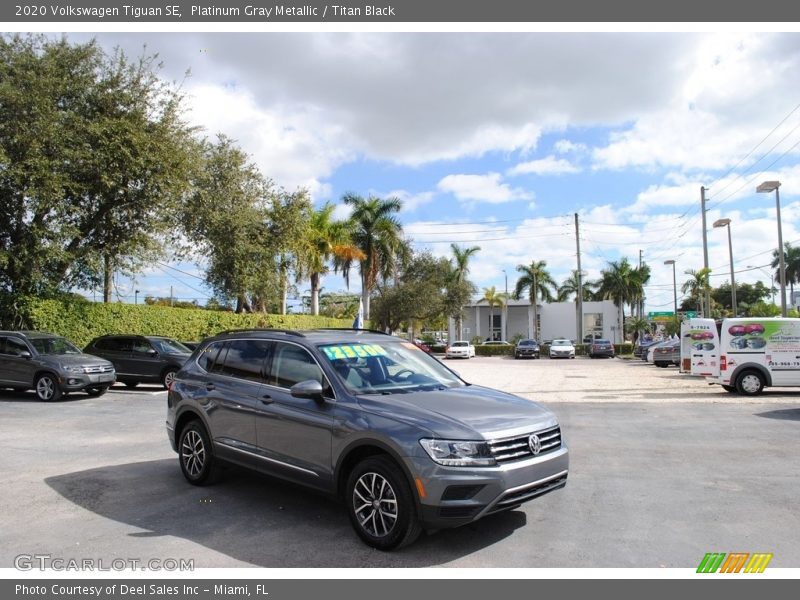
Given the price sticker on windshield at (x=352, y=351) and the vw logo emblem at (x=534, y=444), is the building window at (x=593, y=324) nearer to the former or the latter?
the price sticker on windshield at (x=352, y=351)

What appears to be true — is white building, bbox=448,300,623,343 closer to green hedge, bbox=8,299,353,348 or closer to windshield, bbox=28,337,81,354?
green hedge, bbox=8,299,353,348

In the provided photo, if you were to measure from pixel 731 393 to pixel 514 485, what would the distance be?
15.0 metres

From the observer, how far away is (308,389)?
5.19m

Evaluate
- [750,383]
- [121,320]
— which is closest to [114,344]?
[121,320]

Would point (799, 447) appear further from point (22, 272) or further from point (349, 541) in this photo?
point (22, 272)

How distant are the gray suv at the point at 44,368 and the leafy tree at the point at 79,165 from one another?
4440 millimetres

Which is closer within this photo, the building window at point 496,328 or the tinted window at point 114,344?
the tinted window at point 114,344

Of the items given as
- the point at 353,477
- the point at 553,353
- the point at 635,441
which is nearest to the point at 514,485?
the point at 353,477

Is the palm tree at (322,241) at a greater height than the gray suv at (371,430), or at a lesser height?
greater

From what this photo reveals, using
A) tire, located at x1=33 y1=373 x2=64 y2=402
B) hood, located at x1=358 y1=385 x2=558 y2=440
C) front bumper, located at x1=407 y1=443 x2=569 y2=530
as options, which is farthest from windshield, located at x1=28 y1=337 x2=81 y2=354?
front bumper, located at x1=407 y1=443 x2=569 y2=530

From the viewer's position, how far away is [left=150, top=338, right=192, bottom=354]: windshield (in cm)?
1842

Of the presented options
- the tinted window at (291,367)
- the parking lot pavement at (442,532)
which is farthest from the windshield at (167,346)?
the tinted window at (291,367)

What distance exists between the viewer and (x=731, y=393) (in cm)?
1692

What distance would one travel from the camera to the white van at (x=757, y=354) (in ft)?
51.0
